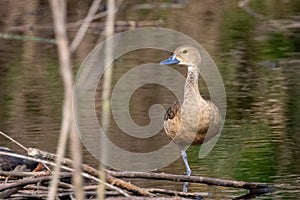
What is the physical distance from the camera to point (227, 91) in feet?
27.5

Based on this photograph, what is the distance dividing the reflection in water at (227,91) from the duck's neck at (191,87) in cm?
41

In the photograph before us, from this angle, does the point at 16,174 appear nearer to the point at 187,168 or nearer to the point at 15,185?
the point at 15,185

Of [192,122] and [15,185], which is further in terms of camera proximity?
[192,122]

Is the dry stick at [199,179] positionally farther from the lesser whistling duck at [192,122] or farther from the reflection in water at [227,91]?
the lesser whistling duck at [192,122]

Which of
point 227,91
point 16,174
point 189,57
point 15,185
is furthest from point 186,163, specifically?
point 227,91

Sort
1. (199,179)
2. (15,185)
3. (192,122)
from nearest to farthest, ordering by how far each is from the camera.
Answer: (15,185), (199,179), (192,122)

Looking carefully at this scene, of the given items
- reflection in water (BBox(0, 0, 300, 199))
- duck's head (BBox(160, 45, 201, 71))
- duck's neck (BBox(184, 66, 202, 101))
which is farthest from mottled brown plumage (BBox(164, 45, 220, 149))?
duck's head (BBox(160, 45, 201, 71))

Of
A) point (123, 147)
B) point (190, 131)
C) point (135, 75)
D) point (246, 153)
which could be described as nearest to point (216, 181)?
point (190, 131)

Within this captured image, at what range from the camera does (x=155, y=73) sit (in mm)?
9562

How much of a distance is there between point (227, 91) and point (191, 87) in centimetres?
233

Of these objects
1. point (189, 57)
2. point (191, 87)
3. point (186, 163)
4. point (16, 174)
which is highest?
point (189, 57)

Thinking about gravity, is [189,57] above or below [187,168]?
above

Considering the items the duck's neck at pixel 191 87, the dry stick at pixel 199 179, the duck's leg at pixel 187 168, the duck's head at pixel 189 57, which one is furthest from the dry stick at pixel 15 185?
the duck's head at pixel 189 57

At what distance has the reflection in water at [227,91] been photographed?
5824 millimetres
